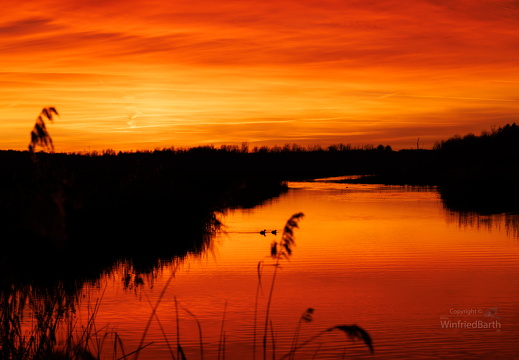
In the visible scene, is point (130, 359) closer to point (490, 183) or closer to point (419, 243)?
point (419, 243)

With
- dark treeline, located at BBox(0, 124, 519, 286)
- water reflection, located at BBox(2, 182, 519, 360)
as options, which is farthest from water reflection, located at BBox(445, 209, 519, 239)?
dark treeline, located at BBox(0, 124, 519, 286)

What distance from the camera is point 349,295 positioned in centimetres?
1243

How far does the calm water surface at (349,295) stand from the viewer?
934 centimetres

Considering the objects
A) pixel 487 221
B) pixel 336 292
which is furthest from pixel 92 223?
pixel 487 221

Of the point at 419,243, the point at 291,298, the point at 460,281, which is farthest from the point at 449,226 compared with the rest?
the point at 291,298

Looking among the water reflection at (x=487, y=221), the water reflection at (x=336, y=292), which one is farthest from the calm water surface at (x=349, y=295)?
the water reflection at (x=487, y=221)

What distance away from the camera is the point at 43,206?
3.51 metres

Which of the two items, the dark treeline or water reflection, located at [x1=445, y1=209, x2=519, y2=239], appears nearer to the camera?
the dark treeline

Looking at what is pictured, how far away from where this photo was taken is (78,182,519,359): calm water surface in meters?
9.34

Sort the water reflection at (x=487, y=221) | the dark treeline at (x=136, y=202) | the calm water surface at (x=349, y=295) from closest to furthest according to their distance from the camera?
the dark treeline at (x=136, y=202) → the calm water surface at (x=349, y=295) → the water reflection at (x=487, y=221)

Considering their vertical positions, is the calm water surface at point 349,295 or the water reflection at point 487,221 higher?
the water reflection at point 487,221

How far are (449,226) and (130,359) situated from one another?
16.6 meters

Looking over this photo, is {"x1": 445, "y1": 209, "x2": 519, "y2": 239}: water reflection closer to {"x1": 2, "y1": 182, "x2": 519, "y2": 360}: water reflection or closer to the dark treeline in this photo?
{"x1": 2, "y1": 182, "x2": 519, "y2": 360}: water reflection

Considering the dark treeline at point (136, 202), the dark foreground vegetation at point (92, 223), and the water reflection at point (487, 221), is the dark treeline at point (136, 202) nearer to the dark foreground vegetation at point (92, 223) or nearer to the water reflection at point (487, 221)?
the dark foreground vegetation at point (92, 223)
